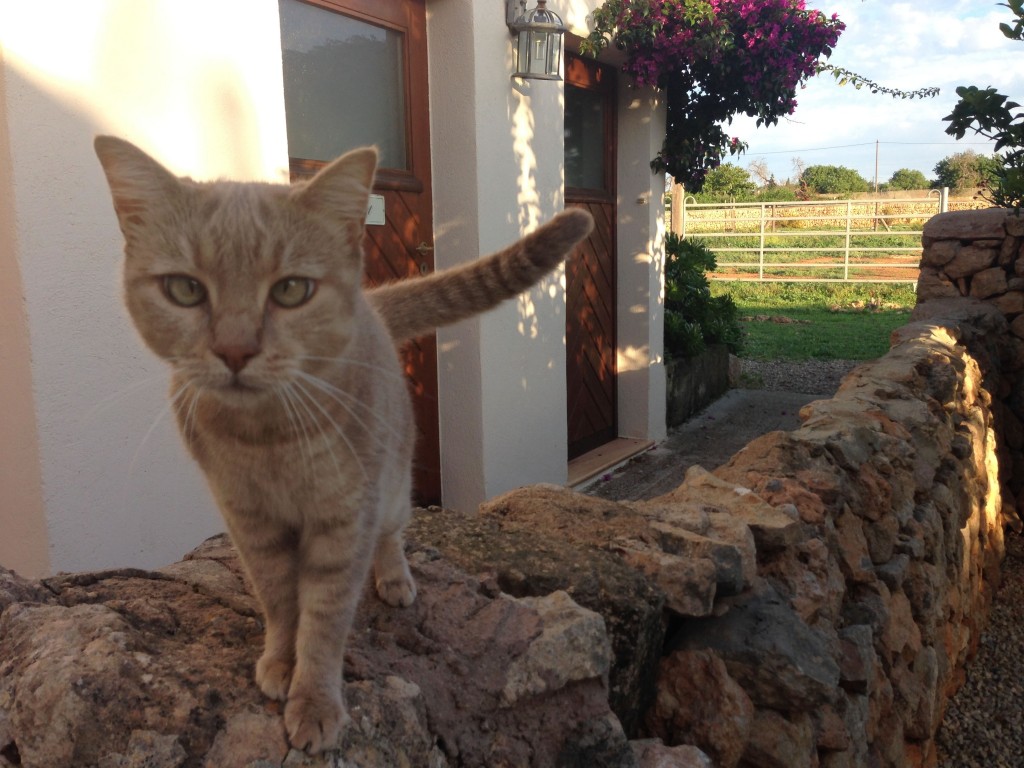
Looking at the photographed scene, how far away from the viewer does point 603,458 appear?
703cm

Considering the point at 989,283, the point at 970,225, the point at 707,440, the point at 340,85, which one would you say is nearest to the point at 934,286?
the point at 989,283

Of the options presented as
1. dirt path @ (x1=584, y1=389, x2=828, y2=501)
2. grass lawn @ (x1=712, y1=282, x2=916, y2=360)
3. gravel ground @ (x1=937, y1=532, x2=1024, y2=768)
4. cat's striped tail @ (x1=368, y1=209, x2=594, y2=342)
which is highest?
cat's striped tail @ (x1=368, y1=209, x2=594, y2=342)

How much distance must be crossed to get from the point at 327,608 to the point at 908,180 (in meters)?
39.2

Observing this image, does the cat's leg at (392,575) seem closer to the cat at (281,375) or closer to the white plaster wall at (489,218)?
the cat at (281,375)

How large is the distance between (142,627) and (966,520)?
447 cm

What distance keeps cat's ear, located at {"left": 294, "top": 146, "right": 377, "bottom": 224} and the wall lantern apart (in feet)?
12.7

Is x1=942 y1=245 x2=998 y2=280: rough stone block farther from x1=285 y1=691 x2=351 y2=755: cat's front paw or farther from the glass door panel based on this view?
x1=285 y1=691 x2=351 y2=755: cat's front paw

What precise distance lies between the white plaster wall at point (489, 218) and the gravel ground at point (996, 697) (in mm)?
2838

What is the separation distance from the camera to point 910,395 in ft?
14.1

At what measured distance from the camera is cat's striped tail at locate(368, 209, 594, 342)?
1.96m

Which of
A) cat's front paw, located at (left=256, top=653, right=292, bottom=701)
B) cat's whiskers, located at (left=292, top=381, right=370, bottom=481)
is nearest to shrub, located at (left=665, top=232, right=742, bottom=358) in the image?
cat's whiskers, located at (left=292, top=381, right=370, bottom=481)

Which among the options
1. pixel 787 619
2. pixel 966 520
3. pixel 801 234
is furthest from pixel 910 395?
pixel 801 234

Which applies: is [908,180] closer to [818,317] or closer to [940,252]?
[818,317]

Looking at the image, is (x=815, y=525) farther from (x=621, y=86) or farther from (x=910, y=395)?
(x=621, y=86)
